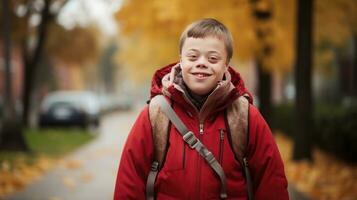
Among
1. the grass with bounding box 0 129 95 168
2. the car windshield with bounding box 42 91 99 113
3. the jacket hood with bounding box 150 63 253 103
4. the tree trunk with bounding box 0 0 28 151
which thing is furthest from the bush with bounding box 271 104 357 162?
the car windshield with bounding box 42 91 99 113

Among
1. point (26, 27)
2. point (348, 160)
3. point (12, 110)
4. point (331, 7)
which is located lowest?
point (348, 160)

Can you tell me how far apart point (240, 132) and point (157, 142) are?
0.37m

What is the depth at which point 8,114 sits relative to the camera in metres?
13.2

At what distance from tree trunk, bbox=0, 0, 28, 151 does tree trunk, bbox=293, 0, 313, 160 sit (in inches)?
226

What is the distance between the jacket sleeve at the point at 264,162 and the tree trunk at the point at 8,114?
1084 centimetres

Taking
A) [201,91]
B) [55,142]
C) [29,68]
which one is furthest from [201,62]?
[29,68]

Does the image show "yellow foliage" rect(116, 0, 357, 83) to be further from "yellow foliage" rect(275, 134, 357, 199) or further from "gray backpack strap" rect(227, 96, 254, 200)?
"gray backpack strap" rect(227, 96, 254, 200)

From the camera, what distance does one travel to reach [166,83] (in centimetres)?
285

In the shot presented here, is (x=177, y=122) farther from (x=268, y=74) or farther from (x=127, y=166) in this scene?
(x=268, y=74)

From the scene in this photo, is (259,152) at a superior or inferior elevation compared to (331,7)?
inferior

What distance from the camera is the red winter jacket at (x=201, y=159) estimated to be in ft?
8.89

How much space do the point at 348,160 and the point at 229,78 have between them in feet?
30.2

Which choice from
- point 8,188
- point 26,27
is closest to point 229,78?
point 8,188

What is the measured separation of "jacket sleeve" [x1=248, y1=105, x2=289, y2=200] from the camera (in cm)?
278
